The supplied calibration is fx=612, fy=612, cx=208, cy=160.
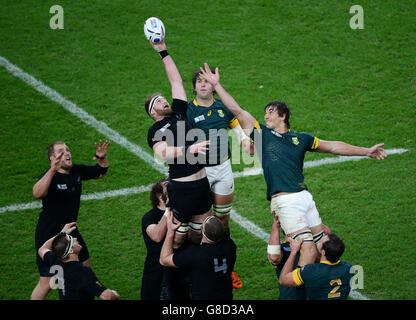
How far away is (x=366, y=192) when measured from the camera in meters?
10.4

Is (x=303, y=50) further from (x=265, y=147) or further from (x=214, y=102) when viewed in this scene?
(x=265, y=147)

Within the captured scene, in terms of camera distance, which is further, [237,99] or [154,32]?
[237,99]

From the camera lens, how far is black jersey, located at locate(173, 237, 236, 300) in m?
6.88

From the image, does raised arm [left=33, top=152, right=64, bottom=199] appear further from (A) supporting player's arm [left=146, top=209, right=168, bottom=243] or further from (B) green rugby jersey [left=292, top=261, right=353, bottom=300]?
(B) green rugby jersey [left=292, top=261, right=353, bottom=300]

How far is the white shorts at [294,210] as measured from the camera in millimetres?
7418

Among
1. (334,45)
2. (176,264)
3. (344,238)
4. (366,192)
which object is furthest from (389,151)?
(176,264)

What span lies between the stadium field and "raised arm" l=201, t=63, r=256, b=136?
93.6 inches

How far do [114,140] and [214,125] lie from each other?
147 inches

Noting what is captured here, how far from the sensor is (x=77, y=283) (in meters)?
6.72

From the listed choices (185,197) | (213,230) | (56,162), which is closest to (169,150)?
(185,197)

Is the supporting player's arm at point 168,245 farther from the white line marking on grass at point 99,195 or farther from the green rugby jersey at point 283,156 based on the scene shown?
the white line marking on grass at point 99,195

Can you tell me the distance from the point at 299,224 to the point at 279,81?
20.3 ft

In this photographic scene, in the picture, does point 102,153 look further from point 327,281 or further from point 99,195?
point 327,281

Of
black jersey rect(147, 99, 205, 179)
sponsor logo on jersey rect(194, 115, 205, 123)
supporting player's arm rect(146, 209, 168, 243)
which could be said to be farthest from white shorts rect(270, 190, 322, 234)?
sponsor logo on jersey rect(194, 115, 205, 123)
